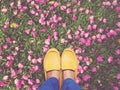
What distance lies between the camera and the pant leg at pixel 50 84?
9.94 ft

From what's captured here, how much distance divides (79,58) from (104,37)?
1.42 ft

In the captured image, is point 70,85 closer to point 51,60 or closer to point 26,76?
point 51,60

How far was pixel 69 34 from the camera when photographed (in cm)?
365

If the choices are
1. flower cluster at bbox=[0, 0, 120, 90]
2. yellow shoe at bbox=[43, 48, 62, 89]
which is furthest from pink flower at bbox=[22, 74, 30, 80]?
yellow shoe at bbox=[43, 48, 62, 89]

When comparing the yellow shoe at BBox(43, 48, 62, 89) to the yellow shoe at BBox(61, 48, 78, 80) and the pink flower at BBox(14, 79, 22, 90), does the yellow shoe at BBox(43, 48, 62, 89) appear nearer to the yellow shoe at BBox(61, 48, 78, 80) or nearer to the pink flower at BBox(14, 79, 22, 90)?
the yellow shoe at BBox(61, 48, 78, 80)

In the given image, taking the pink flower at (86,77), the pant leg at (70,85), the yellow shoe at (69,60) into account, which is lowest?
the pant leg at (70,85)

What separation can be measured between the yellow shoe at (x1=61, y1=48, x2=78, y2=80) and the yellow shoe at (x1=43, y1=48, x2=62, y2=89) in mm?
65

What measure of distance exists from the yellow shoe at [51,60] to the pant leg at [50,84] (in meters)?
0.23

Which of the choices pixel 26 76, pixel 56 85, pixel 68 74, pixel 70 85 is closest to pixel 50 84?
pixel 56 85

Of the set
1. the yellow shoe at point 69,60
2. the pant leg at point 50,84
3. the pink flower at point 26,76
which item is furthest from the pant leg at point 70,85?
the pink flower at point 26,76

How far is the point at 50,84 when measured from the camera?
10.2ft

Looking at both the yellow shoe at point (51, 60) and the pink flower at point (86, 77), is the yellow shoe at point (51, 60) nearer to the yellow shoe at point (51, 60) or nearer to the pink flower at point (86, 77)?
the yellow shoe at point (51, 60)

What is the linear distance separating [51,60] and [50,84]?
50 cm

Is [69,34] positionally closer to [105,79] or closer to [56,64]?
[56,64]
